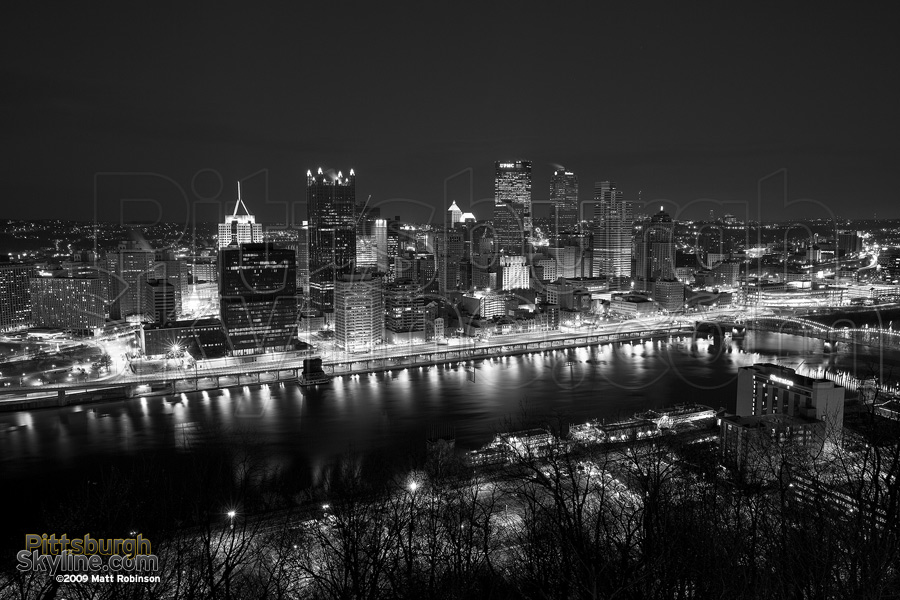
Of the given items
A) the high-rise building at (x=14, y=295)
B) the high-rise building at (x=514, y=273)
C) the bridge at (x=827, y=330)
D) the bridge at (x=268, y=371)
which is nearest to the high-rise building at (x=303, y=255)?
the high-rise building at (x=514, y=273)

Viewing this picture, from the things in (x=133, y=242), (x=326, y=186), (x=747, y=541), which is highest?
(x=326, y=186)

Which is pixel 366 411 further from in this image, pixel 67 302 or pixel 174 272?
pixel 174 272

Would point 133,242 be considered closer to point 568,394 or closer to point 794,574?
point 568,394

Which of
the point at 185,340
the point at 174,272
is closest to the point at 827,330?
the point at 185,340

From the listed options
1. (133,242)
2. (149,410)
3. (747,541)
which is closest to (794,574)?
(747,541)

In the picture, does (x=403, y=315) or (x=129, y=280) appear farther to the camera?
(x=129, y=280)

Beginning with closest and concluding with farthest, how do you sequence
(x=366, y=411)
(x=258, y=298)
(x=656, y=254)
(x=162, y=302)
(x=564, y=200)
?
(x=366, y=411) → (x=258, y=298) → (x=162, y=302) → (x=656, y=254) → (x=564, y=200)

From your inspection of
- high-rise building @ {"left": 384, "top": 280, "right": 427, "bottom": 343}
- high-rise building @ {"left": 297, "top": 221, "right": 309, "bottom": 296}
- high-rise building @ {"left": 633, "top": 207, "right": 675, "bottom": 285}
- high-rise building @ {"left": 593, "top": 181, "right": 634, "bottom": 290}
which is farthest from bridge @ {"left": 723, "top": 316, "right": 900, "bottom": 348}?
high-rise building @ {"left": 297, "top": 221, "right": 309, "bottom": 296}
